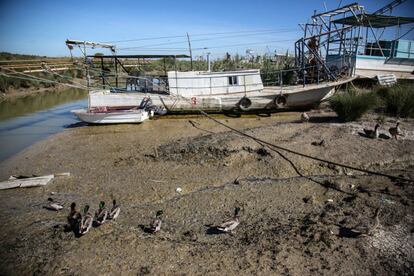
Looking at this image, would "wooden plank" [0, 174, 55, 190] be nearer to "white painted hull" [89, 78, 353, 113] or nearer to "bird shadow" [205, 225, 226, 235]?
"bird shadow" [205, 225, 226, 235]

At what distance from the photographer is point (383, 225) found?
5738 mm

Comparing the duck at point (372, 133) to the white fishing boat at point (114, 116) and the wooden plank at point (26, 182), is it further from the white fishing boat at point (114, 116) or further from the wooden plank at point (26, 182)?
the white fishing boat at point (114, 116)

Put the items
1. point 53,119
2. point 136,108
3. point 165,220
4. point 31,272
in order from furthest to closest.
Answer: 1. point 53,119
2. point 136,108
3. point 165,220
4. point 31,272

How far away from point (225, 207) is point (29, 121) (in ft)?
56.9

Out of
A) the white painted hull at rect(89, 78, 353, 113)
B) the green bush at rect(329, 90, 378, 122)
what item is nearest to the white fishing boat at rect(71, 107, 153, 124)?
the white painted hull at rect(89, 78, 353, 113)

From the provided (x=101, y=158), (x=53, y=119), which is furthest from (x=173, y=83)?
(x=53, y=119)

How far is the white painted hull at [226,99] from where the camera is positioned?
54.6 feet

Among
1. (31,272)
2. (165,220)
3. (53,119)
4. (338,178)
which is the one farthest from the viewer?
(53,119)

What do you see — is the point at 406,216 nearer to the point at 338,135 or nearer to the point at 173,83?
the point at 338,135

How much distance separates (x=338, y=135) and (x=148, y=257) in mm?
8098

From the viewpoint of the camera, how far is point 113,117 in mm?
15797

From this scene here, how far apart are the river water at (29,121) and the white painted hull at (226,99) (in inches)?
126

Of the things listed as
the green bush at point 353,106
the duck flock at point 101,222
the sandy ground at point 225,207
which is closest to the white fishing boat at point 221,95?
the green bush at point 353,106

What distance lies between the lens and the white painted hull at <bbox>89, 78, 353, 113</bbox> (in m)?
16.6
